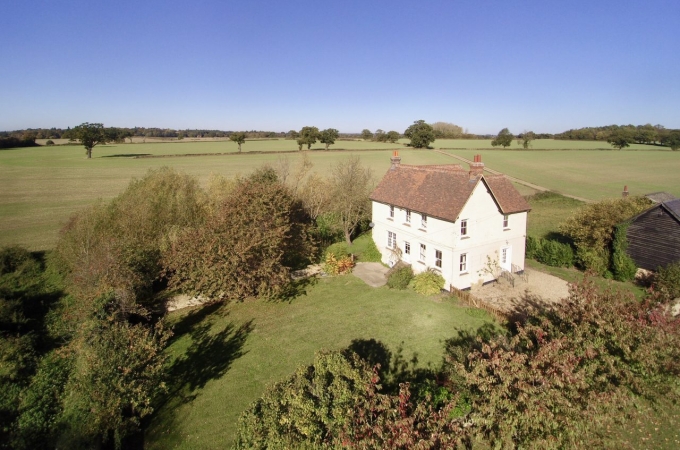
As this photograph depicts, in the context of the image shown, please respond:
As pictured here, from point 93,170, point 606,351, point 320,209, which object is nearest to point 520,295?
point 606,351

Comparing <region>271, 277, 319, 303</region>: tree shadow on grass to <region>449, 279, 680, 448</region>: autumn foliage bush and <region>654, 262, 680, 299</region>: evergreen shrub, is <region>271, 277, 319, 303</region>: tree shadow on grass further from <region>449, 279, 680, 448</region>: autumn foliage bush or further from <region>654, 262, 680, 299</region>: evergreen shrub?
<region>654, 262, 680, 299</region>: evergreen shrub

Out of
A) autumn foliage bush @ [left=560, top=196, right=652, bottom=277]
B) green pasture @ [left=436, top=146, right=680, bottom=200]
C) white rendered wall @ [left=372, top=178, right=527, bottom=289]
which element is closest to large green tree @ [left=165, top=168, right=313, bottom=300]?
white rendered wall @ [left=372, top=178, right=527, bottom=289]

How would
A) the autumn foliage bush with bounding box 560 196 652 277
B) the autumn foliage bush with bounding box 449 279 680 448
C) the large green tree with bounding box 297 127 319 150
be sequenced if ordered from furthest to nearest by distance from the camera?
the large green tree with bounding box 297 127 319 150 < the autumn foliage bush with bounding box 560 196 652 277 < the autumn foliage bush with bounding box 449 279 680 448

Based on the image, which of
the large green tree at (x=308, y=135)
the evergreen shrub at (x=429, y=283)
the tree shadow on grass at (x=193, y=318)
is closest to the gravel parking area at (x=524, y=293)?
the evergreen shrub at (x=429, y=283)

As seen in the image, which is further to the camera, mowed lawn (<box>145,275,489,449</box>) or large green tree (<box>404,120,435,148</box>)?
large green tree (<box>404,120,435,148</box>)

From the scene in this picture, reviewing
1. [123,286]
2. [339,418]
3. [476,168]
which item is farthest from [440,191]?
[123,286]

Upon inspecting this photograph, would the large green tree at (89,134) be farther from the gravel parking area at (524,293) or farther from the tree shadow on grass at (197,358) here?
the gravel parking area at (524,293)

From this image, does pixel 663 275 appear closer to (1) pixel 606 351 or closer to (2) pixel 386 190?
(1) pixel 606 351
